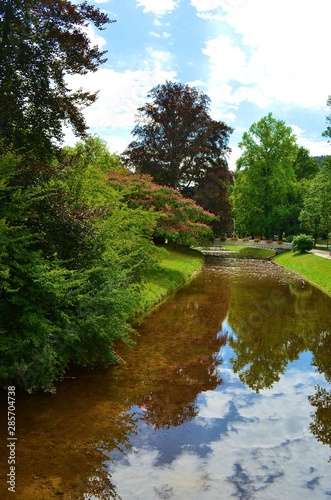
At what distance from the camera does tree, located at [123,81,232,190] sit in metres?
38.1

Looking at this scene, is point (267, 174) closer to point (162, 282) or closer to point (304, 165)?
point (304, 165)

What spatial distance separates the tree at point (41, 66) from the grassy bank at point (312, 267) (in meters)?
16.2

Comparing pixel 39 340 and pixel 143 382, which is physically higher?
pixel 39 340

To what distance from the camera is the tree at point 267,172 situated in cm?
4853

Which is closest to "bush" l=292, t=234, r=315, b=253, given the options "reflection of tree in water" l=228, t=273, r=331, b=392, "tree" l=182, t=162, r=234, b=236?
"tree" l=182, t=162, r=234, b=236

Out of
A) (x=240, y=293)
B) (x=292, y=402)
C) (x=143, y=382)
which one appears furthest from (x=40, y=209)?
(x=240, y=293)

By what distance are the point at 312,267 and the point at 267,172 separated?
2331 centimetres

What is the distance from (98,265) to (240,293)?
12302mm

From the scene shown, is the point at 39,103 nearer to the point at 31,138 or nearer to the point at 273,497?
the point at 31,138

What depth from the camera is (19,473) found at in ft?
17.3

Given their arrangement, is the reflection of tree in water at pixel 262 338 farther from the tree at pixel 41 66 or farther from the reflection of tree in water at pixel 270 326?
the tree at pixel 41 66

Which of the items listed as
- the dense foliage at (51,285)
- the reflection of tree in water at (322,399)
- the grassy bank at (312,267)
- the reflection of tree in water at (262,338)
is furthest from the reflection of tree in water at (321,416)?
the grassy bank at (312,267)

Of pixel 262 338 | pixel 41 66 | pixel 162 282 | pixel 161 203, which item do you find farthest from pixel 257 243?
pixel 41 66

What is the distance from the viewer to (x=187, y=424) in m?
7.01
